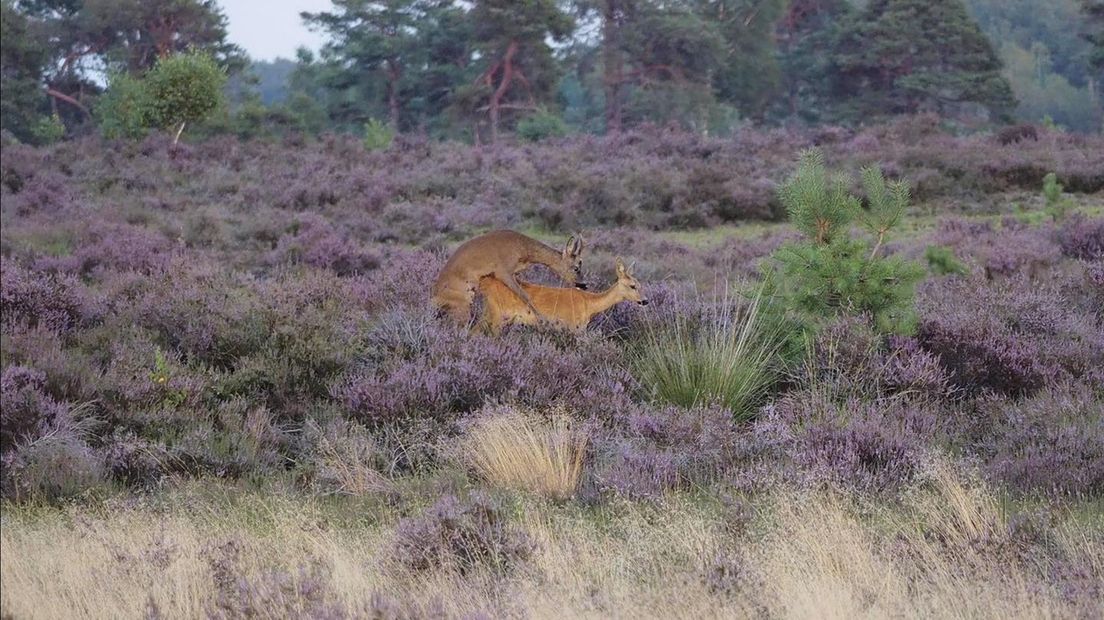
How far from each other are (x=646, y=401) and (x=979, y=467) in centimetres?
269

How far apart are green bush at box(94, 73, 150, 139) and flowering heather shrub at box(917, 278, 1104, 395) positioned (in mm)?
27336

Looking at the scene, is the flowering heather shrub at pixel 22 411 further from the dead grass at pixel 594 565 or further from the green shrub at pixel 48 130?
the green shrub at pixel 48 130

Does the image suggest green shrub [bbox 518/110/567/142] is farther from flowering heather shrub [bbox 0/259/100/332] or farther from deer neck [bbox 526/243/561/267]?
deer neck [bbox 526/243/561/267]

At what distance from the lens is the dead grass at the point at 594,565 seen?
15.5ft

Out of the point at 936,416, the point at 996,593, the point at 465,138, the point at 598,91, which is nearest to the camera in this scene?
the point at 996,593

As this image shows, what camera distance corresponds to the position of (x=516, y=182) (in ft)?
84.9

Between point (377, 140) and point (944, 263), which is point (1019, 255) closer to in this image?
point (944, 263)

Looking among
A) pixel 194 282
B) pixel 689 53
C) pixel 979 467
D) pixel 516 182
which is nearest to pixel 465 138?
pixel 689 53

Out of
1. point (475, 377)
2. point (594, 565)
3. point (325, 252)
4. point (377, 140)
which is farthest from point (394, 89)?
point (594, 565)

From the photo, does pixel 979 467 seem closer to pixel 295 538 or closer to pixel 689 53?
pixel 295 538

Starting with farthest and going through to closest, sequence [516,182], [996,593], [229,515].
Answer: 1. [516,182]
2. [229,515]
3. [996,593]

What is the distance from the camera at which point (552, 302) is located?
956cm

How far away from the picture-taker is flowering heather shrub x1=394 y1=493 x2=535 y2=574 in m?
A: 5.40

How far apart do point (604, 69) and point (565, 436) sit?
1785 inches
